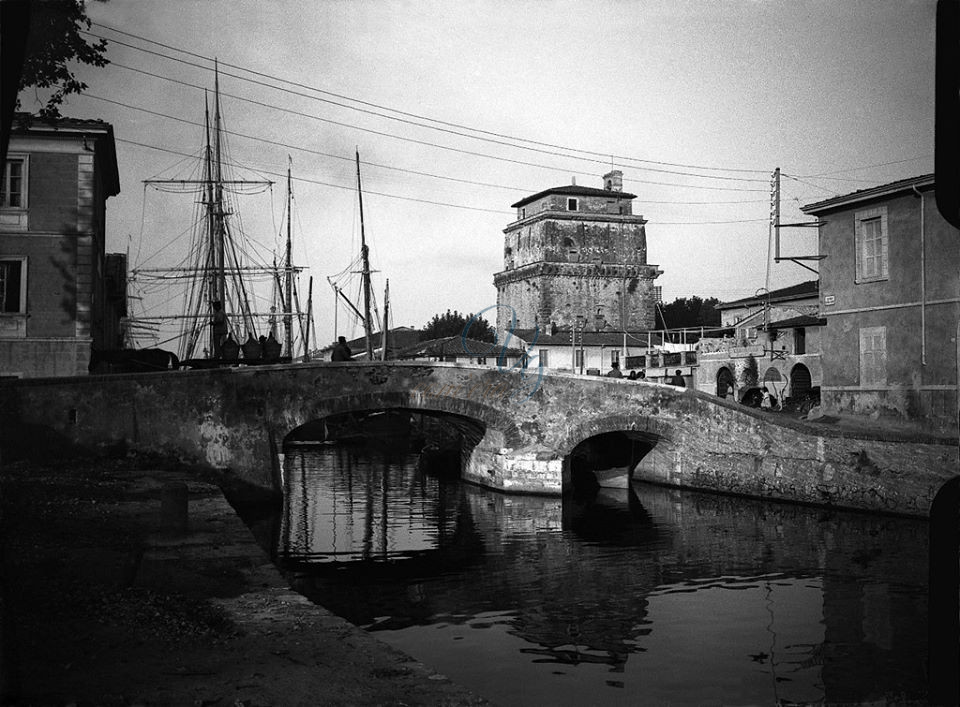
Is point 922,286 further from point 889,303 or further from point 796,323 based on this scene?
point 796,323

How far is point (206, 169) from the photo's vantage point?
117 feet

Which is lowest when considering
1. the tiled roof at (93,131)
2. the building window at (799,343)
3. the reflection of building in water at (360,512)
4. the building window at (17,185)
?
the reflection of building in water at (360,512)

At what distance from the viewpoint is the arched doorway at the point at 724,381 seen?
3728 cm

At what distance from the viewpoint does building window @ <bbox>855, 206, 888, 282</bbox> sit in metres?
18.8

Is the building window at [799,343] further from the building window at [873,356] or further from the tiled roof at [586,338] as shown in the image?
the tiled roof at [586,338]

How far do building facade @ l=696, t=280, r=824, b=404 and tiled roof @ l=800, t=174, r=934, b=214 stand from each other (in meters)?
11.1

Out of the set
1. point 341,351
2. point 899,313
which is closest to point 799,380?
point 899,313

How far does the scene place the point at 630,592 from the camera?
11773 millimetres

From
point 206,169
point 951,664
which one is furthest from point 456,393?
point 206,169

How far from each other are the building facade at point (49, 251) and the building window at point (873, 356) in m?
18.3

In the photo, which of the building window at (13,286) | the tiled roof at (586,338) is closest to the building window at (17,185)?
the building window at (13,286)

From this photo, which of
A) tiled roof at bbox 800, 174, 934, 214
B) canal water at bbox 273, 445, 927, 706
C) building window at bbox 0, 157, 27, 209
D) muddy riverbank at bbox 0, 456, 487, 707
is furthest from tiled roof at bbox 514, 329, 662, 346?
muddy riverbank at bbox 0, 456, 487, 707

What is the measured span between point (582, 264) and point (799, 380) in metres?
23.7

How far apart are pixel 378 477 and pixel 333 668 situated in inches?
834
